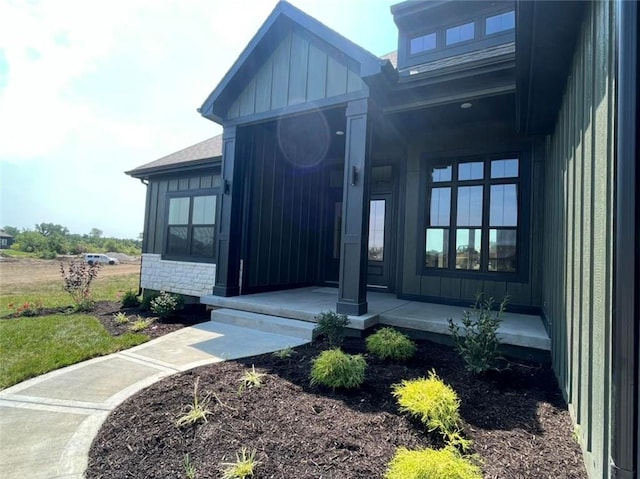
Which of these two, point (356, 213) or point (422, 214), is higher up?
point (422, 214)

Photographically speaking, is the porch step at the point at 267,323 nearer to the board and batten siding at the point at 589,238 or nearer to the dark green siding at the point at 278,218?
the dark green siding at the point at 278,218

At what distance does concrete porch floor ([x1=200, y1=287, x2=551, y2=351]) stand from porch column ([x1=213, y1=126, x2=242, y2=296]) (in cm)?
32

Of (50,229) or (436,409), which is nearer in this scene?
(436,409)

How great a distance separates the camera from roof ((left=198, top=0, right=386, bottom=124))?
4523 millimetres

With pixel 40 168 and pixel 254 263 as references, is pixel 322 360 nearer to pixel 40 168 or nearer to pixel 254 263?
pixel 254 263

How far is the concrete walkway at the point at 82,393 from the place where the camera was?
80.7 inches

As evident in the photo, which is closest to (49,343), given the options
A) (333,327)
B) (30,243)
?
(333,327)

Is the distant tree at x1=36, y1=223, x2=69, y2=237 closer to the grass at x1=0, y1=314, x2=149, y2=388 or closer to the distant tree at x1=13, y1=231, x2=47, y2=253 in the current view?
the distant tree at x1=13, y1=231, x2=47, y2=253

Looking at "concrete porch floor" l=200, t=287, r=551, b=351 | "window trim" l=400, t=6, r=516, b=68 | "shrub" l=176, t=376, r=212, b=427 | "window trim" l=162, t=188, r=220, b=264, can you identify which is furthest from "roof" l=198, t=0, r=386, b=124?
"shrub" l=176, t=376, r=212, b=427

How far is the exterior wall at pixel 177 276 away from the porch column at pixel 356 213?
366 cm

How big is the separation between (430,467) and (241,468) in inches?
39.8

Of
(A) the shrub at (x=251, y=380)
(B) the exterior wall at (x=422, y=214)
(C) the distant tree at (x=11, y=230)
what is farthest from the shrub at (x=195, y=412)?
(C) the distant tree at (x=11, y=230)

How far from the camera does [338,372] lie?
2939 mm

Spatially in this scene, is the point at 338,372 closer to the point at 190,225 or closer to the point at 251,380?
the point at 251,380
